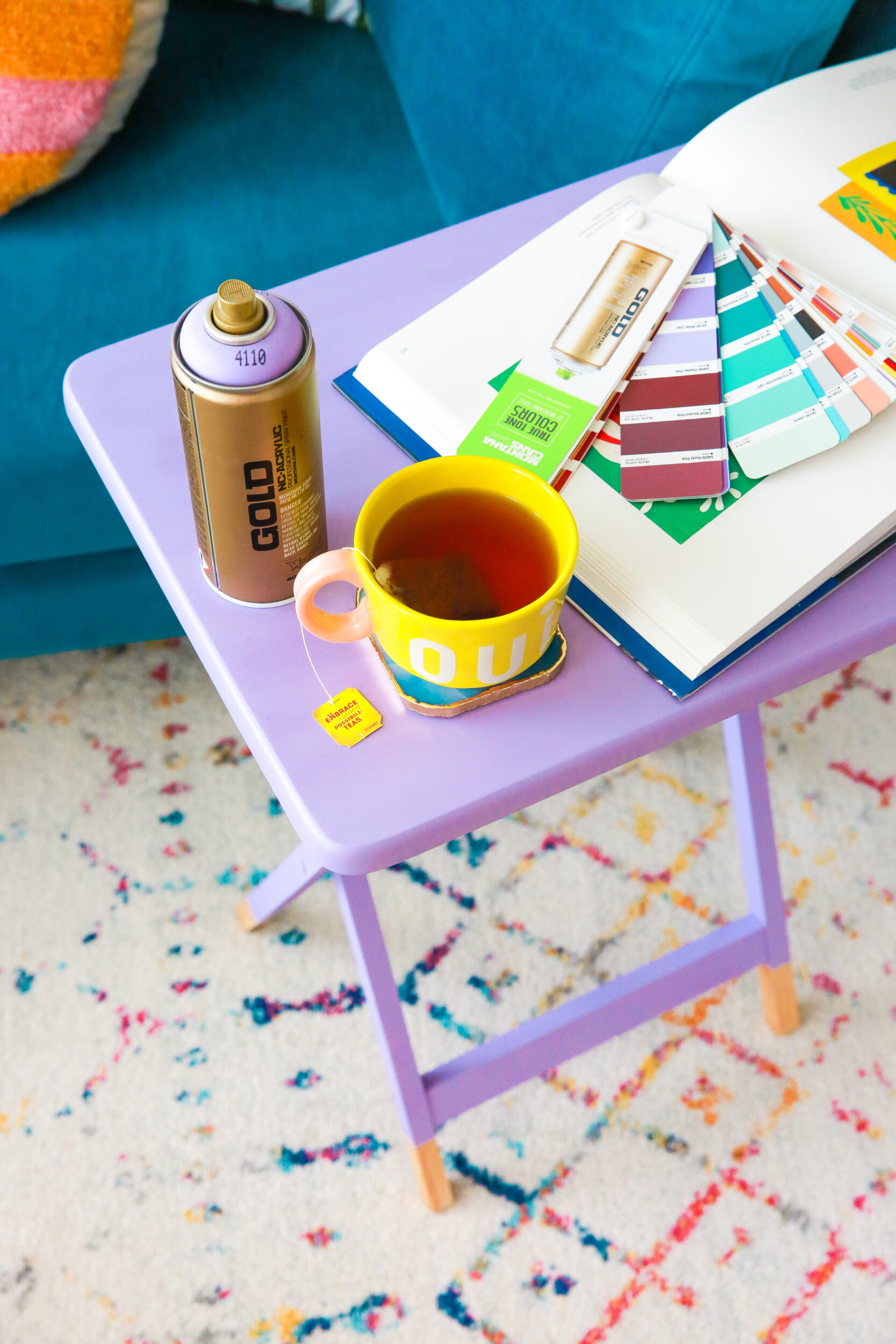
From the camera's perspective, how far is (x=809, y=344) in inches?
26.5

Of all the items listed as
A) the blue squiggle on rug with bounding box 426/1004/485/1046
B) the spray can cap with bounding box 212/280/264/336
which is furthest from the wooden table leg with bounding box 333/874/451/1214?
the spray can cap with bounding box 212/280/264/336

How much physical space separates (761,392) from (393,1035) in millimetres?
583

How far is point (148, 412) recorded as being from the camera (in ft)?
2.35

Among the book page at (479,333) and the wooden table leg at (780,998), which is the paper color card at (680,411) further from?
the wooden table leg at (780,998)

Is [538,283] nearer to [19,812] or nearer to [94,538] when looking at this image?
[94,538]

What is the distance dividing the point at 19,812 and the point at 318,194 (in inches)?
31.0

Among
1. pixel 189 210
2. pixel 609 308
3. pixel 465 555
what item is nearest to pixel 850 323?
pixel 609 308

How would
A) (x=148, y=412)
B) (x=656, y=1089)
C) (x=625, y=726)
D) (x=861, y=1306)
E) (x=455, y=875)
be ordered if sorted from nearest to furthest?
(x=625, y=726) → (x=148, y=412) → (x=861, y=1306) → (x=656, y=1089) → (x=455, y=875)

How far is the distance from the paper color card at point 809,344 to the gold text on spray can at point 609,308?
62 mm

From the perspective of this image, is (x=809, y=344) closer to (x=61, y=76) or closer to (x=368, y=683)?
(x=368, y=683)

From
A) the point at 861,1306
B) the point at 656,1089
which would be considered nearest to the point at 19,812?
the point at 656,1089

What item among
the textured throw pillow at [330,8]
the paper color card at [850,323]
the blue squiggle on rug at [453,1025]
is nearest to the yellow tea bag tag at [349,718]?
the paper color card at [850,323]

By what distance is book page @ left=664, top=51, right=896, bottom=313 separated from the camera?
741 mm

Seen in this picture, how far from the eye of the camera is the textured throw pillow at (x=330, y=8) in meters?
1.28
